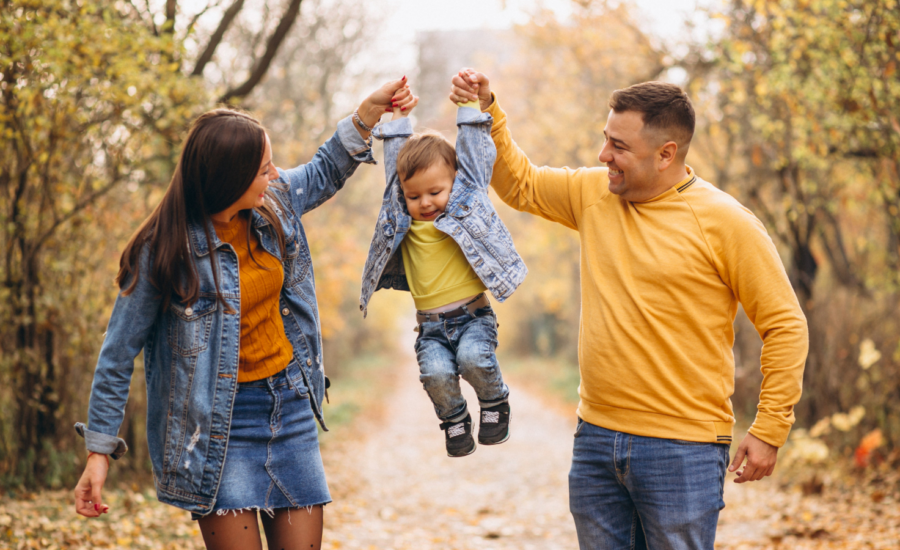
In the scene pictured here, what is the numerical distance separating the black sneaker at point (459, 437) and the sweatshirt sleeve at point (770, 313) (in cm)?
111

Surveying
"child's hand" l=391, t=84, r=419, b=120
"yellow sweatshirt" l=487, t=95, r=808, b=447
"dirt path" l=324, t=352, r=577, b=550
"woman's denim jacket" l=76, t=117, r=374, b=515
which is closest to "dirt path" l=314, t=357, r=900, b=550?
"dirt path" l=324, t=352, r=577, b=550

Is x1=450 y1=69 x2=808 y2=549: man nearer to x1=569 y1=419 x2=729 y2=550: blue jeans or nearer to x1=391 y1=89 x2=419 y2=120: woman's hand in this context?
x1=569 y1=419 x2=729 y2=550: blue jeans

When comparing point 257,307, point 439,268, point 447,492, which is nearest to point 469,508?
point 447,492

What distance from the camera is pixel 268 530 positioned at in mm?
2641

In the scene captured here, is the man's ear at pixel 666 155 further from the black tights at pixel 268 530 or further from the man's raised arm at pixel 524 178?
the black tights at pixel 268 530

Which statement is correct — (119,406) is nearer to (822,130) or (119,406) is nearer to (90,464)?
(90,464)

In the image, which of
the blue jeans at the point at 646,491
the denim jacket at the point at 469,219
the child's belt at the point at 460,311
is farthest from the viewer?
the child's belt at the point at 460,311

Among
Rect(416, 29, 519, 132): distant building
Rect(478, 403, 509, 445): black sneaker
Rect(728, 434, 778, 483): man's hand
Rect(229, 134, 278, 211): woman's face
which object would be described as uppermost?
Rect(416, 29, 519, 132): distant building

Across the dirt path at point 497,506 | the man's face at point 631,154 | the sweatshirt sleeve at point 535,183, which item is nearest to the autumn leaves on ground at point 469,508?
the dirt path at point 497,506

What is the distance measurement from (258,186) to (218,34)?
16.1 ft

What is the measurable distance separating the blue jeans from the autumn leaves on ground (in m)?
3.55

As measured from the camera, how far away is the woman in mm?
2439

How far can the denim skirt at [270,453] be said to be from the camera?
2568 mm

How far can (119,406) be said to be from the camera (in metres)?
2.48
